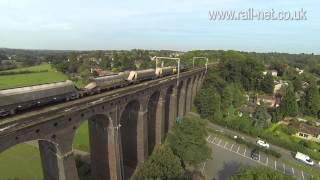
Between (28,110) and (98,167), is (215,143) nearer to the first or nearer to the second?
(98,167)

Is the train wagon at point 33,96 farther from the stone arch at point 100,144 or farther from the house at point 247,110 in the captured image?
the house at point 247,110

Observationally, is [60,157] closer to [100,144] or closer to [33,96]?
[33,96]

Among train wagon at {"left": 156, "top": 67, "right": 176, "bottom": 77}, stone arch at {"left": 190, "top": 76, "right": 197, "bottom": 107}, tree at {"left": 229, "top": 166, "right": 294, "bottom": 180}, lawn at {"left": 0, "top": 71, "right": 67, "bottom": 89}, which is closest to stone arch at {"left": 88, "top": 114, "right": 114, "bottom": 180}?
tree at {"left": 229, "top": 166, "right": 294, "bottom": 180}

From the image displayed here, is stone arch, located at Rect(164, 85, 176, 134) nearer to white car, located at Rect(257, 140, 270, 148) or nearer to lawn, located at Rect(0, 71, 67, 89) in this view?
white car, located at Rect(257, 140, 270, 148)

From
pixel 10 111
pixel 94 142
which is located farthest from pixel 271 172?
pixel 10 111

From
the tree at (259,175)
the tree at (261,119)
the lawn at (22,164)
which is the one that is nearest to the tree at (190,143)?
the tree at (259,175)

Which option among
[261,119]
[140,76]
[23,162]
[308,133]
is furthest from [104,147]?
[308,133]

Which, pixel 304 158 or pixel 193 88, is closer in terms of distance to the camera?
pixel 304 158
